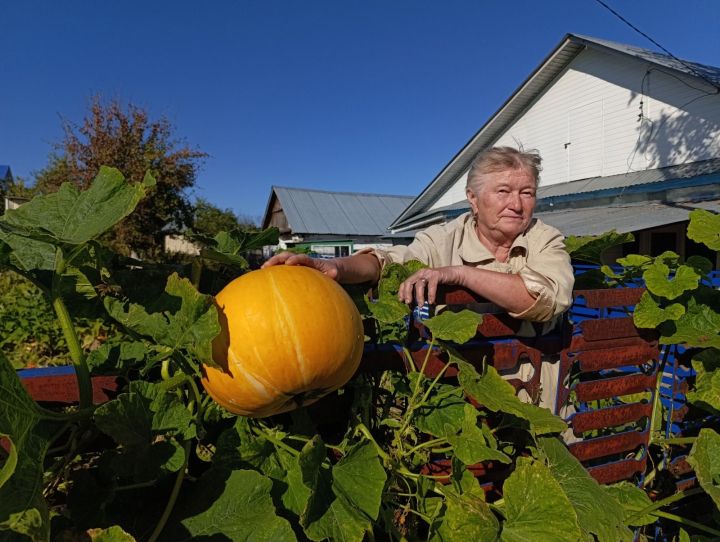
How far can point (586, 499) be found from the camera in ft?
3.01

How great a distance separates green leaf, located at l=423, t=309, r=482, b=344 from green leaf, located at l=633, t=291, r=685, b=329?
0.78 m

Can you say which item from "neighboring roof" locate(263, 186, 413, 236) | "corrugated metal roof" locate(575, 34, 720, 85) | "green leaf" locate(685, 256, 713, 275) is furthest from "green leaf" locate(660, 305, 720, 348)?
"neighboring roof" locate(263, 186, 413, 236)

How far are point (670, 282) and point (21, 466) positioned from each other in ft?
5.69

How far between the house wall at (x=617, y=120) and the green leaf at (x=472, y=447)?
9426mm

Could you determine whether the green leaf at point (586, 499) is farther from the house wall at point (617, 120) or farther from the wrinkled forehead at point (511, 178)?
the house wall at point (617, 120)

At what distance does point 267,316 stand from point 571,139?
1147cm

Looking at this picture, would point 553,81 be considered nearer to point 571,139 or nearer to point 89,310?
point 571,139

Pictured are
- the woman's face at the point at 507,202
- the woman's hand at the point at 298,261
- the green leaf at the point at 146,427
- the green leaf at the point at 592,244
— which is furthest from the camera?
the green leaf at the point at 592,244

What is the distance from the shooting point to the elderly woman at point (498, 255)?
3.87 feet

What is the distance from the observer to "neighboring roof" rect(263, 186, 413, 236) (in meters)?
21.1

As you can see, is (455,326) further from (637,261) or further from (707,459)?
(637,261)

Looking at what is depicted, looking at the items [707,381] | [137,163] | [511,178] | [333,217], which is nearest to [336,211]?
[333,217]

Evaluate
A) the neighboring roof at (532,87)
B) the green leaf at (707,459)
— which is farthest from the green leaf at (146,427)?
the neighboring roof at (532,87)

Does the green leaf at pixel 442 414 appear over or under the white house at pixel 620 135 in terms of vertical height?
under
